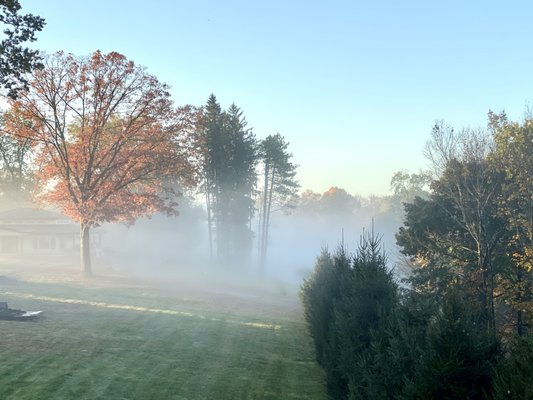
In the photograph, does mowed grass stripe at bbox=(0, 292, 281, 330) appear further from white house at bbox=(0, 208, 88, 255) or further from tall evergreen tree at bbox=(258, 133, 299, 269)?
tall evergreen tree at bbox=(258, 133, 299, 269)

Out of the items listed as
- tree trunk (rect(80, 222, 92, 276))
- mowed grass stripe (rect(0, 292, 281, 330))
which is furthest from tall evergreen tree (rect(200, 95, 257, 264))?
mowed grass stripe (rect(0, 292, 281, 330))

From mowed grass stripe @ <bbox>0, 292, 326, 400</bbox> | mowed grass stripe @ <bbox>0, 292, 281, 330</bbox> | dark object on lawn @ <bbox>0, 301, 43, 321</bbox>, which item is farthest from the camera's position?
mowed grass stripe @ <bbox>0, 292, 281, 330</bbox>

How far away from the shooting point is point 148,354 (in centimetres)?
1585

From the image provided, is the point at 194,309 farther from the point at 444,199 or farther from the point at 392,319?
the point at 392,319

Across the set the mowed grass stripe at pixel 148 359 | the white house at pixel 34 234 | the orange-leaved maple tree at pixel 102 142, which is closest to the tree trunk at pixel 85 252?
the orange-leaved maple tree at pixel 102 142

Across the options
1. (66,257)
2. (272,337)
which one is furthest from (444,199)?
(66,257)

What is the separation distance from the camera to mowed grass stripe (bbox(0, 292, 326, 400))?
40.8ft

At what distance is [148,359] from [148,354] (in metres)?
0.63

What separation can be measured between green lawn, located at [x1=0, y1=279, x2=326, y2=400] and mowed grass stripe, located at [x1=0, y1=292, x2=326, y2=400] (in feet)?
0.09

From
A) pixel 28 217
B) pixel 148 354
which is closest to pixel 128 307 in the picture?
pixel 148 354

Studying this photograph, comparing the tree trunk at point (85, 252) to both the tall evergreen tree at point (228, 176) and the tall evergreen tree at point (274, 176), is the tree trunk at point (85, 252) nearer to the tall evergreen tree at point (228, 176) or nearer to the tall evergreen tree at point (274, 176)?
the tall evergreen tree at point (228, 176)

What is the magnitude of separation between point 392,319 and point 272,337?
11.5 m

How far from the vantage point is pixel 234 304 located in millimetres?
32594

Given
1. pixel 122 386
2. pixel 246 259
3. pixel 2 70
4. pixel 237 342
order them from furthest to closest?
pixel 246 259
pixel 237 342
pixel 2 70
pixel 122 386
